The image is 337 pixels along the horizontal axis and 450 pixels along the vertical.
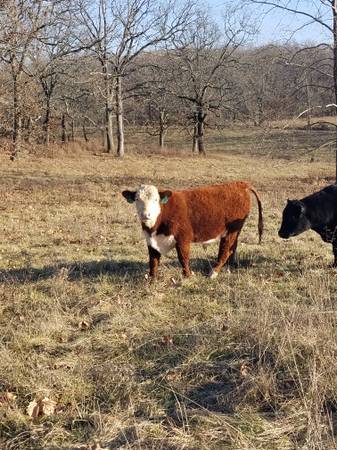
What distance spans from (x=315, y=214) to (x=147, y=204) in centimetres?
268

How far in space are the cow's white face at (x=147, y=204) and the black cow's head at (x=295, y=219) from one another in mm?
2207

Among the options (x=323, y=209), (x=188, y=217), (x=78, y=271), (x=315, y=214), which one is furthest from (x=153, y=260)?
(x=323, y=209)

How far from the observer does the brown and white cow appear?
652 centimetres

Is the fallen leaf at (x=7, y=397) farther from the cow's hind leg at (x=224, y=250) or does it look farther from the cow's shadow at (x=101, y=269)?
the cow's hind leg at (x=224, y=250)

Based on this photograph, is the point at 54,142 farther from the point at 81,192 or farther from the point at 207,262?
the point at 207,262

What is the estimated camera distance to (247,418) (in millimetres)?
3459

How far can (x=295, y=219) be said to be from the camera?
7.46 m

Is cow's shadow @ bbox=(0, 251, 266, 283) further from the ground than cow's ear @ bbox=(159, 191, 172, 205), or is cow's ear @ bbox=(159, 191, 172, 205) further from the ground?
cow's ear @ bbox=(159, 191, 172, 205)

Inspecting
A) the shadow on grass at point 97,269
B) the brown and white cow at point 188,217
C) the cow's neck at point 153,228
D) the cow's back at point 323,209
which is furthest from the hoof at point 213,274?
the cow's back at point 323,209

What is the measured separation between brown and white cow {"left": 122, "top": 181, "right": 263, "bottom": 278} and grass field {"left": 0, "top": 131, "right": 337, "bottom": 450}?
0.39 m

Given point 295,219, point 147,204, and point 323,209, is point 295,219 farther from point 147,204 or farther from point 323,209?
point 147,204

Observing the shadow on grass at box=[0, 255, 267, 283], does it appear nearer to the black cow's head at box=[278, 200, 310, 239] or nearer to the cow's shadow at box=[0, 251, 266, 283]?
the cow's shadow at box=[0, 251, 266, 283]

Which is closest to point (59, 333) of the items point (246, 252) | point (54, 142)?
point (246, 252)

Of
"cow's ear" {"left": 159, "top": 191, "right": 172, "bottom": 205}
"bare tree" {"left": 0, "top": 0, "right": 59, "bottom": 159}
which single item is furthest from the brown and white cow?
"bare tree" {"left": 0, "top": 0, "right": 59, "bottom": 159}
